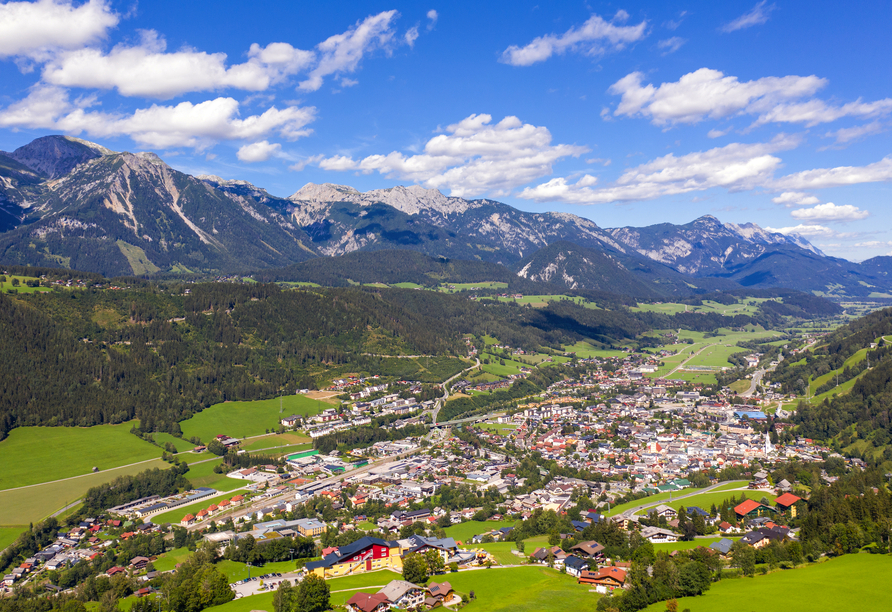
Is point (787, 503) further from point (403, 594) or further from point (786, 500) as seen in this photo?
point (403, 594)

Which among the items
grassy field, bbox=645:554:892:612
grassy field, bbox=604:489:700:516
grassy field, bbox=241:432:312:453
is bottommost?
grassy field, bbox=604:489:700:516

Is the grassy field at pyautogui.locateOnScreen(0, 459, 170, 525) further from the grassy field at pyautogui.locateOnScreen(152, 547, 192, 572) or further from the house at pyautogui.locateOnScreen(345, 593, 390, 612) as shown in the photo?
the house at pyautogui.locateOnScreen(345, 593, 390, 612)

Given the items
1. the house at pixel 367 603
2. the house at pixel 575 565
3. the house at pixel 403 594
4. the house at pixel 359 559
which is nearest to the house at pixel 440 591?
the house at pixel 403 594

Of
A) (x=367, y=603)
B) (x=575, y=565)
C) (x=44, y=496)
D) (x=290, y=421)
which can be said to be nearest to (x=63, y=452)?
(x=44, y=496)

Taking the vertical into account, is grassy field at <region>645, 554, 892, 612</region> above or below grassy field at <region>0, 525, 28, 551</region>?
above

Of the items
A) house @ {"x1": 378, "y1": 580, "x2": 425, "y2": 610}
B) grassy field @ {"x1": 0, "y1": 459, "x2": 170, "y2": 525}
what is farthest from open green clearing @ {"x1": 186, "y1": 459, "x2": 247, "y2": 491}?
house @ {"x1": 378, "y1": 580, "x2": 425, "y2": 610}

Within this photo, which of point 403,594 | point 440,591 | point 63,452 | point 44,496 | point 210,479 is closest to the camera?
point 403,594

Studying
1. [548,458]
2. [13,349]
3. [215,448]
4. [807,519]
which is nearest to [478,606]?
[807,519]
